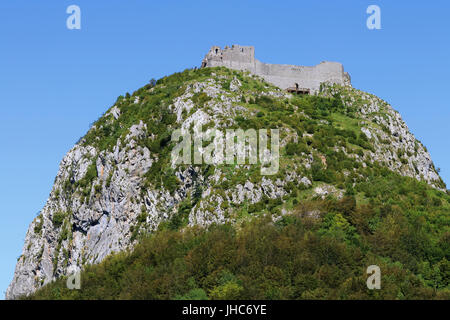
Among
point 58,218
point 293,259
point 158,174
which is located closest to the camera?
point 293,259

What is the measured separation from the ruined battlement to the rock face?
2.53m

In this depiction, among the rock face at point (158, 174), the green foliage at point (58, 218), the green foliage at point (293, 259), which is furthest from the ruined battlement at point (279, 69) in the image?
the green foliage at point (293, 259)

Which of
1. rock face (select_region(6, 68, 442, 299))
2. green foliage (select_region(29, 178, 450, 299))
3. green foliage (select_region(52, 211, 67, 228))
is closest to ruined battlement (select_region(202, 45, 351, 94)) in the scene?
rock face (select_region(6, 68, 442, 299))

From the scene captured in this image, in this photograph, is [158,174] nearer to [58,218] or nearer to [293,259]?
[58,218]

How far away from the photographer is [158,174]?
298 feet

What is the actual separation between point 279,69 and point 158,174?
106 feet

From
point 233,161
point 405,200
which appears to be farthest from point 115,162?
point 405,200

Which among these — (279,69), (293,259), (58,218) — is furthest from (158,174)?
(279,69)

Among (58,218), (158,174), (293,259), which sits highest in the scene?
(158,174)

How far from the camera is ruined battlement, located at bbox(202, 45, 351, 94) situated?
4399 inches

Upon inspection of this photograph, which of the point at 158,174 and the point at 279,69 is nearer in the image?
the point at 158,174

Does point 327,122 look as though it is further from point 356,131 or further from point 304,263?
point 304,263

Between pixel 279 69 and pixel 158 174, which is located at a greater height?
pixel 279 69

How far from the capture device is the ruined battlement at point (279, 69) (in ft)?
367
